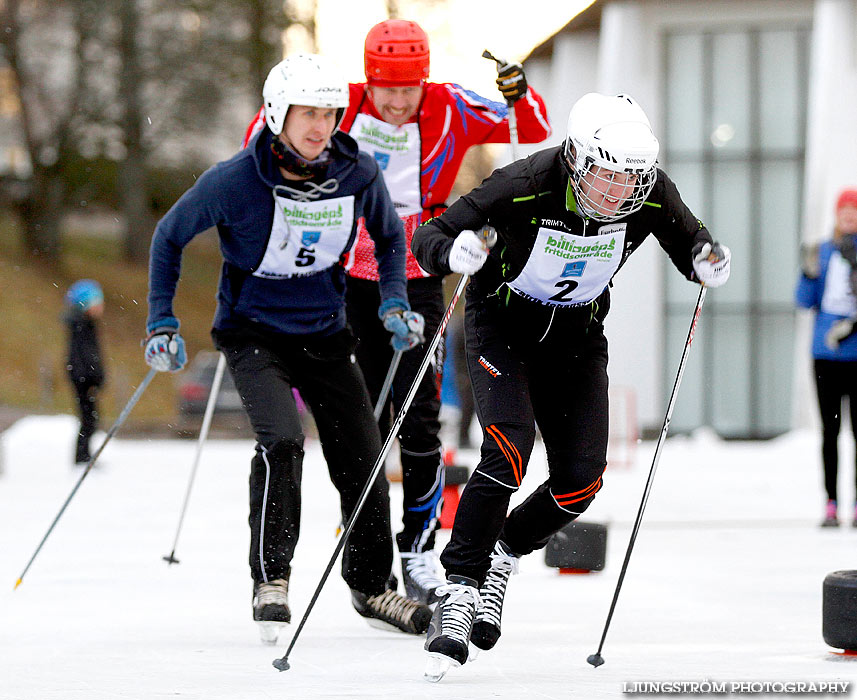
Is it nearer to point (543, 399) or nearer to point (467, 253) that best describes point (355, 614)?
point (543, 399)

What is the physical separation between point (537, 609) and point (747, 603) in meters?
0.88

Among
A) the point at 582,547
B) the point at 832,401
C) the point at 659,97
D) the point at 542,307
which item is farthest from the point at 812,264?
the point at 659,97

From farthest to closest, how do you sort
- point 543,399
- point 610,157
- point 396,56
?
1. point 396,56
2. point 543,399
3. point 610,157

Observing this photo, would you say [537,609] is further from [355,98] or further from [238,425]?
[238,425]

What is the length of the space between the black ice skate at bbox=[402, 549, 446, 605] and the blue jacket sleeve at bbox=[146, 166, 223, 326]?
4.49 feet

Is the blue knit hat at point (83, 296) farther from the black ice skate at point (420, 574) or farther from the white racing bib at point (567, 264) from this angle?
the white racing bib at point (567, 264)

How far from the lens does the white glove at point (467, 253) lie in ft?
14.5

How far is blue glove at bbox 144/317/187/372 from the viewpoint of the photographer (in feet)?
17.0

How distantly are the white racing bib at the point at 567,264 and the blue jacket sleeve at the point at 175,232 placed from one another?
3.52 ft

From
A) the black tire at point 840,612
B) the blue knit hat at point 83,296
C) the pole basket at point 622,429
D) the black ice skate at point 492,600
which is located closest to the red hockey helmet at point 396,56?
the black ice skate at point 492,600

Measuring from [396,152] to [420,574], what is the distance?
1.65 meters

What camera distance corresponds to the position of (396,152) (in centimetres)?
590

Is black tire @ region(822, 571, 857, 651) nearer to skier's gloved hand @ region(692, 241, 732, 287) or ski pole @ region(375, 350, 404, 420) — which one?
skier's gloved hand @ region(692, 241, 732, 287)

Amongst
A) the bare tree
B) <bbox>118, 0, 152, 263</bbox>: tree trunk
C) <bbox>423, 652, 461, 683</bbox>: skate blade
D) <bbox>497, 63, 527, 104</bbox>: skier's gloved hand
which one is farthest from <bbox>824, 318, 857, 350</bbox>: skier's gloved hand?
the bare tree
